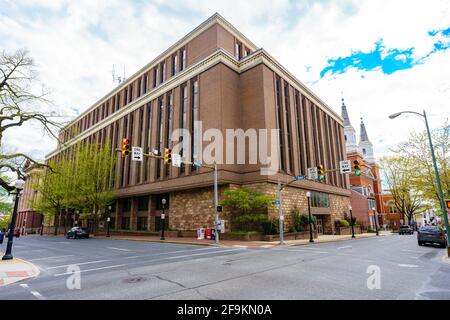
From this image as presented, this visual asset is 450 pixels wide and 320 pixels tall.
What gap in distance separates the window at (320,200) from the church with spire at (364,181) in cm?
1706

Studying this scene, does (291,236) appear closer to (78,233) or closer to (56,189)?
(78,233)

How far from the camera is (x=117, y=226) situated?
139ft

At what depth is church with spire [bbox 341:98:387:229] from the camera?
54.7 metres

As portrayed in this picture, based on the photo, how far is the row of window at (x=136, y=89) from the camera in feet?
126

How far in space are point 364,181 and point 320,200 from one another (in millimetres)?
34126

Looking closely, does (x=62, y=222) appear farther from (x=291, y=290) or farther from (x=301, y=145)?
(x=291, y=290)

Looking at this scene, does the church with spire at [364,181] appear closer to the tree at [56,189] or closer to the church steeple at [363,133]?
the church steeple at [363,133]

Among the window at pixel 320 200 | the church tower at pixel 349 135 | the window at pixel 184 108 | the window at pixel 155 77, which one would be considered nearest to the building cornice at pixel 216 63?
the window at pixel 184 108

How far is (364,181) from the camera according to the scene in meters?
64.6

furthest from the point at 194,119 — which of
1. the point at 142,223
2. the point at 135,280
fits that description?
the point at 135,280

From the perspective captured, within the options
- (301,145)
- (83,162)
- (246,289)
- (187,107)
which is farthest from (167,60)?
(246,289)

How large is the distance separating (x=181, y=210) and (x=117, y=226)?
16799 millimetres

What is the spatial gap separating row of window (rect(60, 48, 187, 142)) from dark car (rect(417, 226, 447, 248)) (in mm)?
32907

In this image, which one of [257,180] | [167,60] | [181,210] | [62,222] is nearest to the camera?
[257,180]
